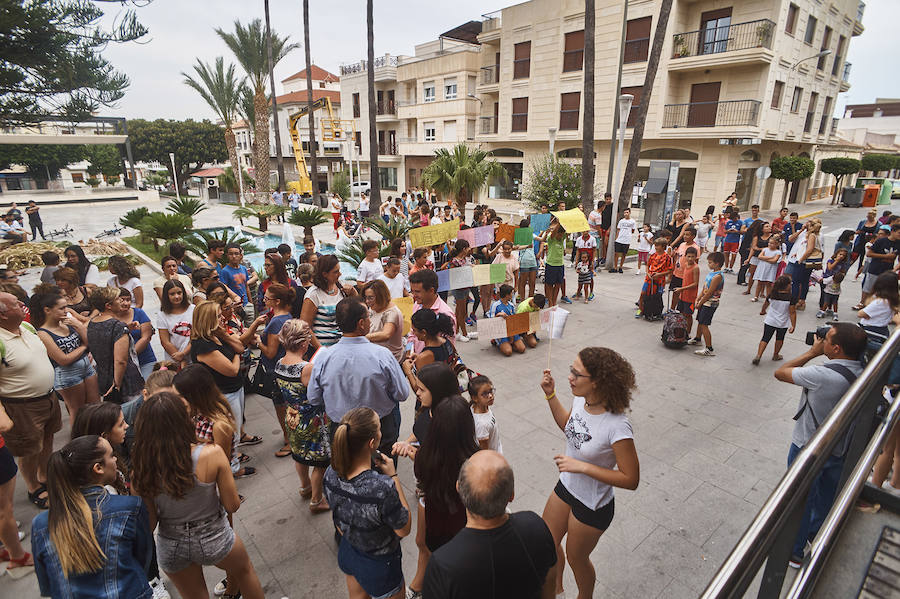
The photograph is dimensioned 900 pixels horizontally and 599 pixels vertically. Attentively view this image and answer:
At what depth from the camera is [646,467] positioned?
4656 mm

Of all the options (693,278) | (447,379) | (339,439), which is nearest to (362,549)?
(339,439)

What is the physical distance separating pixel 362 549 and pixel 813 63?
110 feet

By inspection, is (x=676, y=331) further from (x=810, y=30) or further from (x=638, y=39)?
(x=810, y=30)

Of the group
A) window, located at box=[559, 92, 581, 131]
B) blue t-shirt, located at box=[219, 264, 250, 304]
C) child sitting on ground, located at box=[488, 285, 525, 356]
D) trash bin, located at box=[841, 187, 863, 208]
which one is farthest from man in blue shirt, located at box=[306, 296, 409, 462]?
trash bin, located at box=[841, 187, 863, 208]

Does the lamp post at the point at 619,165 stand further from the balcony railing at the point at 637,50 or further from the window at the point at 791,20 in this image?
the window at the point at 791,20

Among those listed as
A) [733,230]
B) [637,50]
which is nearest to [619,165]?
[733,230]

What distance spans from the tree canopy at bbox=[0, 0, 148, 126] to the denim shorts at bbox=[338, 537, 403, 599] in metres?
11.2

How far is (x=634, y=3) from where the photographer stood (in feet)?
74.8

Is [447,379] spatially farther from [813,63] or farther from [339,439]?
[813,63]

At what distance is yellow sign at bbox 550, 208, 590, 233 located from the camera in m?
9.60

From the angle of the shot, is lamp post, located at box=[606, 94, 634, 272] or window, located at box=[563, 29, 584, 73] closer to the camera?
lamp post, located at box=[606, 94, 634, 272]

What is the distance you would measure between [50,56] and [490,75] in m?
26.2

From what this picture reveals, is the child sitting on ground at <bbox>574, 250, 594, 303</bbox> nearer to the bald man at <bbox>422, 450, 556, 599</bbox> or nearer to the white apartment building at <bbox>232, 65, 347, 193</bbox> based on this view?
the bald man at <bbox>422, 450, 556, 599</bbox>

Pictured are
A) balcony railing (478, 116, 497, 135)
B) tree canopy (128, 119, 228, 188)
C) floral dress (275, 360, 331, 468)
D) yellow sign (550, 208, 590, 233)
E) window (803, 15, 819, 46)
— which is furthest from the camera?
tree canopy (128, 119, 228, 188)
